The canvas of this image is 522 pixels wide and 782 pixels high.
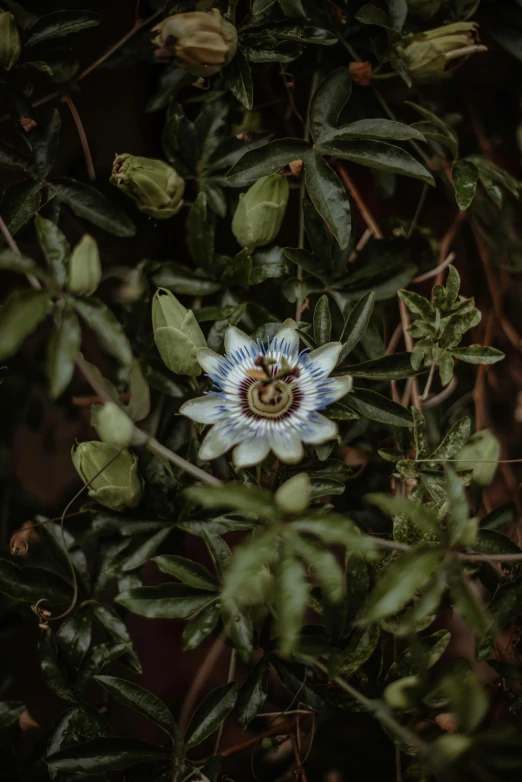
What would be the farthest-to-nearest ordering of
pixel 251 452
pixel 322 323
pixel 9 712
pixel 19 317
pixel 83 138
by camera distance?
pixel 83 138
pixel 9 712
pixel 322 323
pixel 251 452
pixel 19 317

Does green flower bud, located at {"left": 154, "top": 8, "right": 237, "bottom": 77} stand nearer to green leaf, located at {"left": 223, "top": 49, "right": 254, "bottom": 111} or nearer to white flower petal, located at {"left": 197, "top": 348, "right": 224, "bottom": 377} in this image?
green leaf, located at {"left": 223, "top": 49, "right": 254, "bottom": 111}

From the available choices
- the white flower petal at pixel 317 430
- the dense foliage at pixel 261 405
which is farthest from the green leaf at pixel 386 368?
Result: the white flower petal at pixel 317 430

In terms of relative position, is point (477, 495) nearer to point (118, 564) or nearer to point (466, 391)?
point (466, 391)

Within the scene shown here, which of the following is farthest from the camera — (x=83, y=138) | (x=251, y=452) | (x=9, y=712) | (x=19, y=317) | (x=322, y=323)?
(x=83, y=138)

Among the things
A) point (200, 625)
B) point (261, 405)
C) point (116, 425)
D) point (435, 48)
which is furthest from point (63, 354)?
point (435, 48)

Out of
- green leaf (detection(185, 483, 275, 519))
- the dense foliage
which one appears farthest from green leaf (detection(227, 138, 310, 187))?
green leaf (detection(185, 483, 275, 519))

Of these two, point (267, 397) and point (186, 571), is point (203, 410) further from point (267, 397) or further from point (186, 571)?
point (186, 571)

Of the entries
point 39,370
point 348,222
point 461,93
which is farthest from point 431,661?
point 461,93
